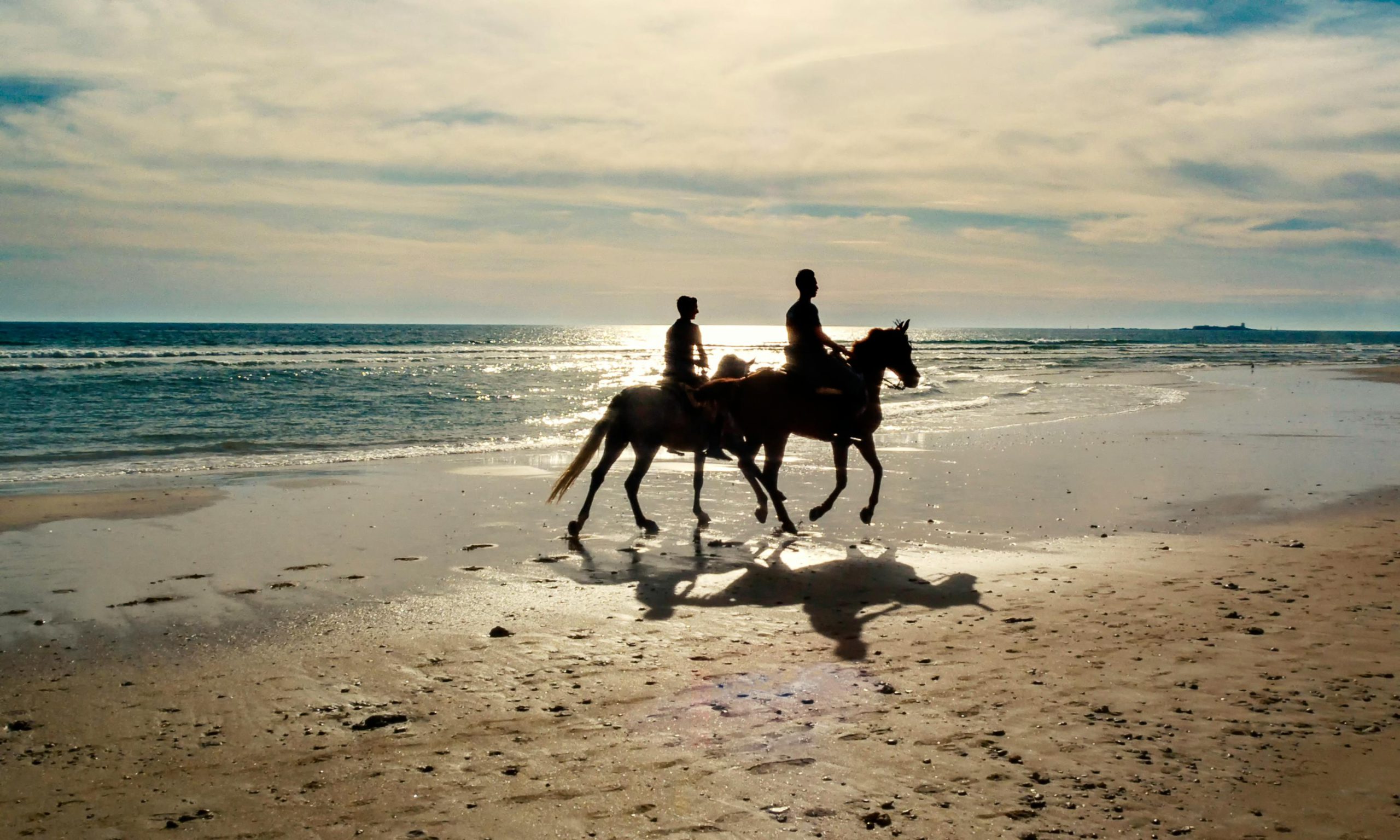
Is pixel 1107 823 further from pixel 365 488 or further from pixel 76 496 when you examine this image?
pixel 76 496

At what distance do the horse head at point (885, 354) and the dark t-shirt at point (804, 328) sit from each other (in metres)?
0.77

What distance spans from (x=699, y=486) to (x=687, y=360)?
4.45 feet

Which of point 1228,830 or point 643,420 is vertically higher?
point 643,420

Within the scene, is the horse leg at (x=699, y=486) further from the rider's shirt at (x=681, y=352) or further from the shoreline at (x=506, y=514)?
the rider's shirt at (x=681, y=352)

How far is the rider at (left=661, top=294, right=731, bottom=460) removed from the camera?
10.5m

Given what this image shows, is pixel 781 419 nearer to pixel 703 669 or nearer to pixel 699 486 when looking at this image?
pixel 699 486

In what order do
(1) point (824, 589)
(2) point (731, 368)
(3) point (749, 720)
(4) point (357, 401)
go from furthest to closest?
1. (4) point (357, 401)
2. (2) point (731, 368)
3. (1) point (824, 589)
4. (3) point (749, 720)

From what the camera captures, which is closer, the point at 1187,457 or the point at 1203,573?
the point at 1203,573

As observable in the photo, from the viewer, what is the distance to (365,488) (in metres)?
12.6

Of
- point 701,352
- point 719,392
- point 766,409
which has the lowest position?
point 766,409

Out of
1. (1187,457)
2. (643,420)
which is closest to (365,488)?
(643,420)

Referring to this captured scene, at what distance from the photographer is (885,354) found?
1094 cm

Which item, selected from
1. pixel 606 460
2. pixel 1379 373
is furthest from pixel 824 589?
pixel 1379 373

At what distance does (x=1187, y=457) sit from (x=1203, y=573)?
8166 millimetres
